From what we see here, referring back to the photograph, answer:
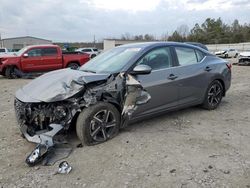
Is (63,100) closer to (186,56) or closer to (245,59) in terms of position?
(186,56)

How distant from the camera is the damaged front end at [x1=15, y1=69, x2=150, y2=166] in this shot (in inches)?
150

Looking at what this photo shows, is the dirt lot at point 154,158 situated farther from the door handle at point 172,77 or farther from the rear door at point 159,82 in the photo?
the door handle at point 172,77

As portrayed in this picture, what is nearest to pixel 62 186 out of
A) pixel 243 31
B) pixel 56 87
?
pixel 56 87

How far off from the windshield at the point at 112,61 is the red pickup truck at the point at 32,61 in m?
8.05

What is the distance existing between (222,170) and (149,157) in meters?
0.94

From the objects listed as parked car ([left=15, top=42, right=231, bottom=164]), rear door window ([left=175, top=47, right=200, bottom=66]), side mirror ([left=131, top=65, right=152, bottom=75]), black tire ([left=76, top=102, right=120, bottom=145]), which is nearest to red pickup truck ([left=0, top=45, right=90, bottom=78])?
rear door window ([left=175, top=47, right=200, bottom=66])

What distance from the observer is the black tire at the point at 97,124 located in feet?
12.7

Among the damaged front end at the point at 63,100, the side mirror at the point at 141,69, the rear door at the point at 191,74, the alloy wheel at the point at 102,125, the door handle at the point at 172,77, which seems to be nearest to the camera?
the damaged front end at the point at 63,100

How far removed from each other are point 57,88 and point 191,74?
105 inches

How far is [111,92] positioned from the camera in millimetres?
4160

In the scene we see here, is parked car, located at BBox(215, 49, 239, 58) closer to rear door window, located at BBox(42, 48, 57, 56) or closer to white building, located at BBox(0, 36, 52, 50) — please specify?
rear door window, located at BBox(42, 48, 57, 56)

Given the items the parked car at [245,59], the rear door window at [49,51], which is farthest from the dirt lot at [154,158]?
the parked car at [245,59]

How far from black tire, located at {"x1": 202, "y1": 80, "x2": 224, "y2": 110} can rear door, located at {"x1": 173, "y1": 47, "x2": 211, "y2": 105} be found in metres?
0.21

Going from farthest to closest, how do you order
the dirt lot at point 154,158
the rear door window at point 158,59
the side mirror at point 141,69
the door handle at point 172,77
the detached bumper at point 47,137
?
the door handle at point 172,77 → the rear door window at point 158,59 → the side mirror at point 141,69 → the detached bumper at point 47,137 → the dirt lot at point 154,158
